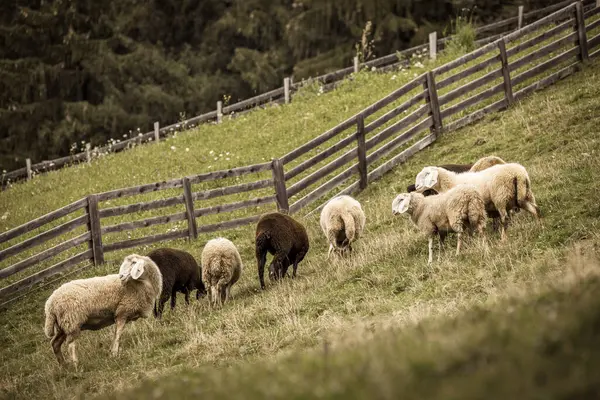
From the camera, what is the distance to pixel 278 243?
11039 millimetres

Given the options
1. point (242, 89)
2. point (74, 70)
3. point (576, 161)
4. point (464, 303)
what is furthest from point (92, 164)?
point (464, 303)

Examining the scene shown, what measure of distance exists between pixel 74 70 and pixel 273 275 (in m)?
27.9

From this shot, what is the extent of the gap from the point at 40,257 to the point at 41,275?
0.40m

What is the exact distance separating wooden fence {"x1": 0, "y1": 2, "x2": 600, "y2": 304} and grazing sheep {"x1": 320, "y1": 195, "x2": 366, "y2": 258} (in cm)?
353

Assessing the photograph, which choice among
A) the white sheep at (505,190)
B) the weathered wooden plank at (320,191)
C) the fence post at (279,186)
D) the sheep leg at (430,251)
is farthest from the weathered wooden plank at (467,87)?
the sheep leg at (430,251)

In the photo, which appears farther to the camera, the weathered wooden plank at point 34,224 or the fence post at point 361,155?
the fence post at point 361,155

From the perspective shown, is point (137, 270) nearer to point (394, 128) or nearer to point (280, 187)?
point (280, 187)

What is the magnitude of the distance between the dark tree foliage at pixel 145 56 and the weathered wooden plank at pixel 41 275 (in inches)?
789

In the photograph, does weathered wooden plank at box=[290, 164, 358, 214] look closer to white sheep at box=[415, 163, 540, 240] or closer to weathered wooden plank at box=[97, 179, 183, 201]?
weathered wooden plank at box=[97, 179, 183, 201]

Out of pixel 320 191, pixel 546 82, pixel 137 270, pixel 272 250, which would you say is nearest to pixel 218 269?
pixel 272 250

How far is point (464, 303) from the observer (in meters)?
6.91

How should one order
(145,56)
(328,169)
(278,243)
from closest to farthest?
(278,243)
(328,169)
(145,56)

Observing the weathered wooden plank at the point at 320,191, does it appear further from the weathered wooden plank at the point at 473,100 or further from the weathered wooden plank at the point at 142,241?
the weathered wooden plank at the point at 473,100

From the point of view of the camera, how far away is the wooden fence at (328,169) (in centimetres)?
1437
